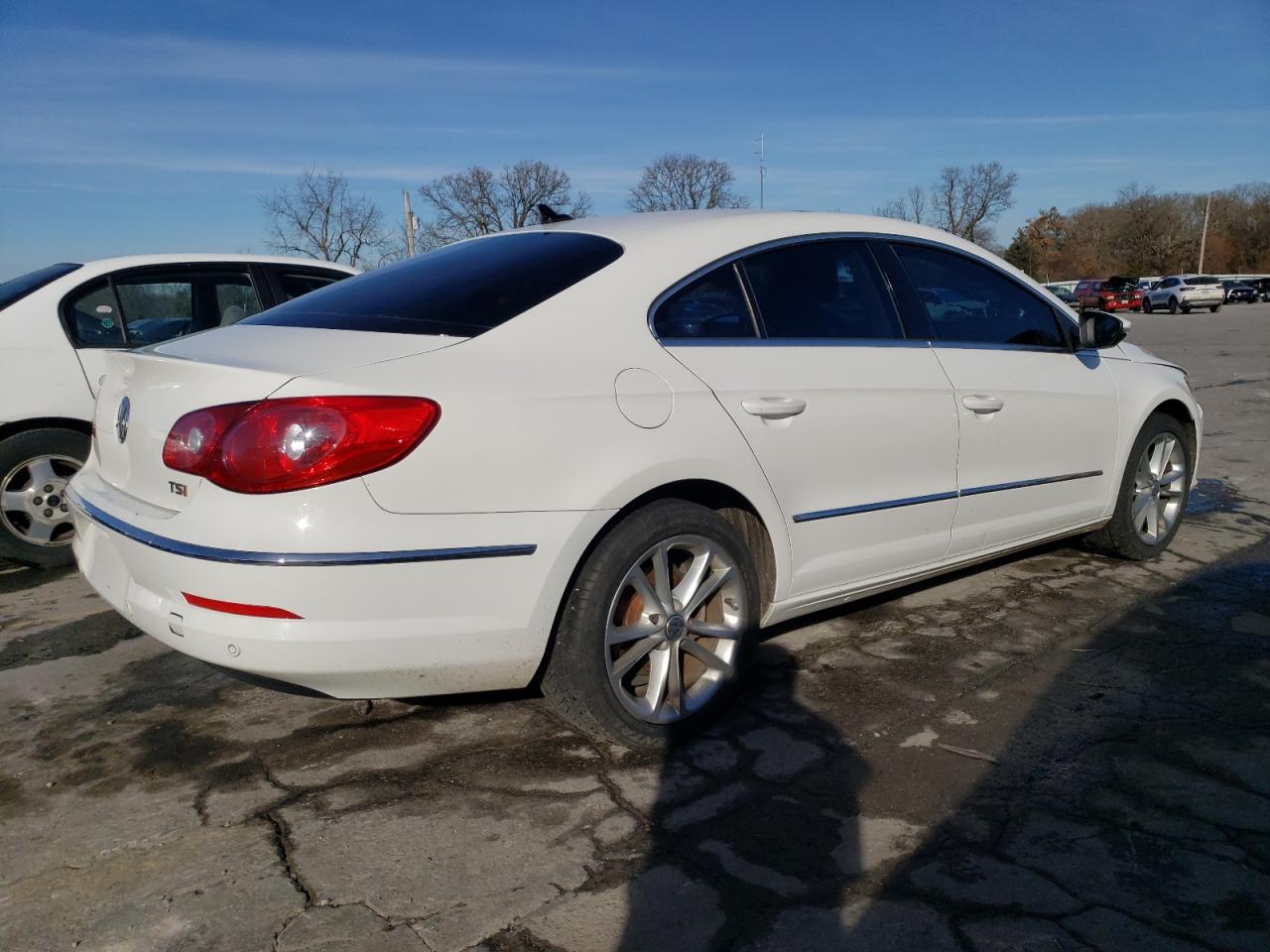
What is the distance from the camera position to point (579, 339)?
282 cm

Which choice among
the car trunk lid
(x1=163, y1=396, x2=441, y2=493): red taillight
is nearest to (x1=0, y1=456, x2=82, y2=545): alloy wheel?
the car trunk lid

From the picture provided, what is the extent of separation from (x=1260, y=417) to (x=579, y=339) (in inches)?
385

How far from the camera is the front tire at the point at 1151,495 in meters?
4.81

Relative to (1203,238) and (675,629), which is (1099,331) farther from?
(1203,238)

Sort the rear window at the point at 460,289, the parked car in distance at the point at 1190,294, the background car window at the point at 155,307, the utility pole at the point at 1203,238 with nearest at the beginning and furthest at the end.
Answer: the rear window at the point at 460,289
the background car window at the point at 155,307
the parked car in distance at the point at 1190,294
the utility pole at the point at 1203,238

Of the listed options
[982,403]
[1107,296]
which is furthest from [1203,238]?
[982,403]

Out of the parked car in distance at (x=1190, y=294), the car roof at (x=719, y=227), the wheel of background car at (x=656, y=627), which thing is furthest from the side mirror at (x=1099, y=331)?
the parked car in distance at (x=1190, y=294)

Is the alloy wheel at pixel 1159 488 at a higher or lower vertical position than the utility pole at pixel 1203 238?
lower

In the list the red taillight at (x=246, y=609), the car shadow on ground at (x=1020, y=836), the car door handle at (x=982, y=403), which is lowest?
the car shadow on ground at (x=1020, y=836)

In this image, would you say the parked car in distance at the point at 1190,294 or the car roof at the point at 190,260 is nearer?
the car roof at the point at 190,260

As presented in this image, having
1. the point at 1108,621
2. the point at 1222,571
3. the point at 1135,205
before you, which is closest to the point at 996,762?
the point at 1108,621

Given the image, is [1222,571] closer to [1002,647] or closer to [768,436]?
[1002,647]

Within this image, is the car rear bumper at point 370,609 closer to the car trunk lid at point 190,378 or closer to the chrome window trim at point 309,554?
the chrome window trim at point 309,554

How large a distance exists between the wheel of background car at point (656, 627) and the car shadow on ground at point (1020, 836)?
0.53 ft
